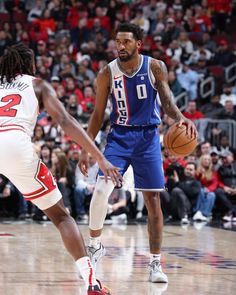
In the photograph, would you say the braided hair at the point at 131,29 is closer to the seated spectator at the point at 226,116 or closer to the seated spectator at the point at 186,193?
the seated spectator at the point at 186,193

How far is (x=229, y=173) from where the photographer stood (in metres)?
13.6

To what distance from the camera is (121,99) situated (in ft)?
21.1

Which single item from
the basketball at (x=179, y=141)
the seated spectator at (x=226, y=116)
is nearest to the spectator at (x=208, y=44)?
the seated spectator at (x=226, y=116)

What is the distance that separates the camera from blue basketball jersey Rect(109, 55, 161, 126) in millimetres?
6422

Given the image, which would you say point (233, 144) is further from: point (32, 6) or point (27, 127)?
point (27, 127)

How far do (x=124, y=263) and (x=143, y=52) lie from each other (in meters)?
10.6

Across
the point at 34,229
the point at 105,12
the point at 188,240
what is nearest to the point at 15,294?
the point at 188,240

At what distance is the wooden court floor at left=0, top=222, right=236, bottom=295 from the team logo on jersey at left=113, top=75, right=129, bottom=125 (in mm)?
1278

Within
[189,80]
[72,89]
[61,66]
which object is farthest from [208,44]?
[72,89]

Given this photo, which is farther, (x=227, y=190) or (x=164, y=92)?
(x=227, y=190)

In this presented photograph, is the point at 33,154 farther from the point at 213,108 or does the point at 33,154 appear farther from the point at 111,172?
the point at 213,108

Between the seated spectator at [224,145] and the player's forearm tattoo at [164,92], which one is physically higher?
the player's forearm tattoo at [164,92]

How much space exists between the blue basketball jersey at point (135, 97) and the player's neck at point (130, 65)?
1.2 inches

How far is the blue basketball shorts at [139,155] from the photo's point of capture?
6371mm
